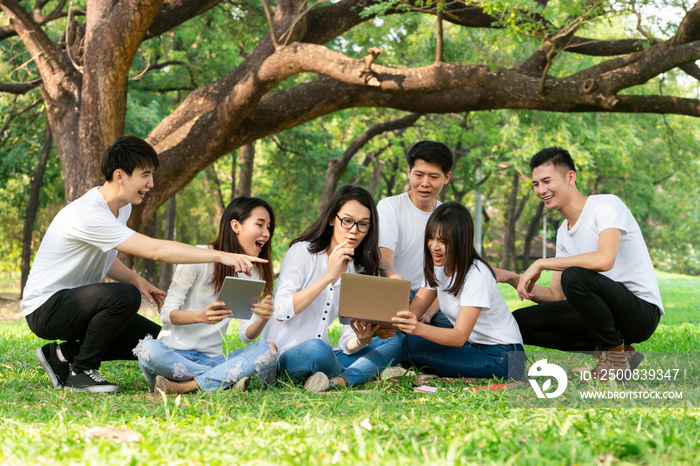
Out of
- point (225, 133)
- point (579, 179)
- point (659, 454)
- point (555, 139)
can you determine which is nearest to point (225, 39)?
point (225, 133)

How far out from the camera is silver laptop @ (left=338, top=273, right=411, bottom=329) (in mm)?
3836

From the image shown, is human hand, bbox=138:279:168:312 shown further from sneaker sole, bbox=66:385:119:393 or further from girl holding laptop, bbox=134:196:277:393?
sneaker sole, bbox=66:385:119:393

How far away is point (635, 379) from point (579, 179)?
16.1 m

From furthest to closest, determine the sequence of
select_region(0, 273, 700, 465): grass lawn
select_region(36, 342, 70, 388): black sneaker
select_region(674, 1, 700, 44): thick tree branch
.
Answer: select_region(674, 1, 700, 44): thick tree branch < select_region(36, 342, 70, 388): black sneaker < select_region(0, 273, 700, 465): grass lawn

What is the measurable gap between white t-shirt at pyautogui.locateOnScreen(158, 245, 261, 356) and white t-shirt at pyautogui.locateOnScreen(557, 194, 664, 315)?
2.56 m

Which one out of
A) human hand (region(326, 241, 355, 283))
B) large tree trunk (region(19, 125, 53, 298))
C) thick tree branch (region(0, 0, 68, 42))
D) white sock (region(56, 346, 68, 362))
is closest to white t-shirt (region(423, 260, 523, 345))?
human hand (region(326, 241, 355, 283))

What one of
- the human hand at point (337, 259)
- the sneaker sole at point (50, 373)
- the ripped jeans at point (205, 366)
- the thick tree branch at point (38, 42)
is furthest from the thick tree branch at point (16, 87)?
the human hand at point (337, 259)

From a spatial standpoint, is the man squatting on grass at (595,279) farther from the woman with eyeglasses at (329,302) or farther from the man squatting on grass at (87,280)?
the man squatting on grass at (87,280)

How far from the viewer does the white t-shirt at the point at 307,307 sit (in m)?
4.43

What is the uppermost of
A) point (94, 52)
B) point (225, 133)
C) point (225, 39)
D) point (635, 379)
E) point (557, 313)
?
point (225, 39)

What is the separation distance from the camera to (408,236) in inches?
206

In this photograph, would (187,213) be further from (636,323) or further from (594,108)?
(636,323)

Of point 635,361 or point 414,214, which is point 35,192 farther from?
point 635,361

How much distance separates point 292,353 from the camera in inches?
164
